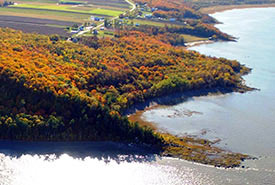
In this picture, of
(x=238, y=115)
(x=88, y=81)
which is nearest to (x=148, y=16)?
(x=88, y=81)

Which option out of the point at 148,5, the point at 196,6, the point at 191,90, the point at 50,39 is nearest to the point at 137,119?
the point at 191,90

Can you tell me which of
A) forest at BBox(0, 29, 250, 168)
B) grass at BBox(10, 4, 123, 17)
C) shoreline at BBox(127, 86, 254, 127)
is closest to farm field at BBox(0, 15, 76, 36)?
forest at BBox(0, 29, 250, 168)

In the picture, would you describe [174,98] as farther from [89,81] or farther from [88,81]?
[88,81]

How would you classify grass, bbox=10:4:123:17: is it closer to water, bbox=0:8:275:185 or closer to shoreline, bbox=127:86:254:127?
shoreline, bbox=127:86:254:127

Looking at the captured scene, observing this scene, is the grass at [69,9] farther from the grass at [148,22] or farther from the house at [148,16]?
the grass at [148,22]

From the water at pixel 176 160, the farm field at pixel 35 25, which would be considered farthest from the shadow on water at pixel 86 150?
the farm field at pixel 35 25

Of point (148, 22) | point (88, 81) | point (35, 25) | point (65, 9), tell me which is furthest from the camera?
point (65, 9)
